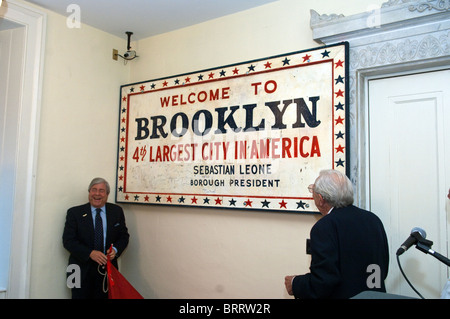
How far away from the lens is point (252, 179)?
9.07 ft

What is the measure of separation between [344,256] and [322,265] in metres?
0.11

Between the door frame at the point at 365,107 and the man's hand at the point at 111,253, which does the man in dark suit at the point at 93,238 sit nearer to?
the man's hand at the point at 111,253

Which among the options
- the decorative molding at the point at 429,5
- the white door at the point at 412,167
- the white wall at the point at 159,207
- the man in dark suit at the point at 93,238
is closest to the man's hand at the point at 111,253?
the man in dark suit at the point at 93,238

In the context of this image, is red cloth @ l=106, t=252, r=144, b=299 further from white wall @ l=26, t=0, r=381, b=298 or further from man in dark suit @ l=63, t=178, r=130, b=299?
white wall @ l=26, t=0, r=381, b=298

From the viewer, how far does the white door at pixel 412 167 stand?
2242 mm

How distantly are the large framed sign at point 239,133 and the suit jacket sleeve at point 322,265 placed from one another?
712 millimetres

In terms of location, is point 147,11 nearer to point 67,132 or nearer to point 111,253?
point 67,132

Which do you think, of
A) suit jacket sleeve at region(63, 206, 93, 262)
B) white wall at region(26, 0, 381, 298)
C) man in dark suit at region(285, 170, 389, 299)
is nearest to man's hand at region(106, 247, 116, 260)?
suit jacket sleeve at region(63, 206, 93, 262)

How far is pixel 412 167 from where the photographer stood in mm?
2352

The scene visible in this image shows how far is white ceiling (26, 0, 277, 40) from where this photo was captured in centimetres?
294

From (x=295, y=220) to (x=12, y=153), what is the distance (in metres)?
2.13

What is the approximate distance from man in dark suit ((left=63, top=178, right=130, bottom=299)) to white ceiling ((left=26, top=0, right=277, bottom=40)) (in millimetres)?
1344

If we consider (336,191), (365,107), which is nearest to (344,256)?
(336,191)
